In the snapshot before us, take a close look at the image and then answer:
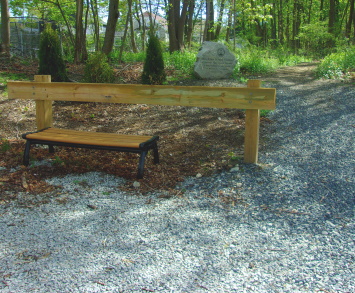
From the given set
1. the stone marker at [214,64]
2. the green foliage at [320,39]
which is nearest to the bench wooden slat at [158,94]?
the stone marker at [214,64]

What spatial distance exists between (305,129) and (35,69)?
825 cm

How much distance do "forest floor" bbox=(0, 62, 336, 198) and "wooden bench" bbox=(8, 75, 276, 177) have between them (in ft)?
0.99

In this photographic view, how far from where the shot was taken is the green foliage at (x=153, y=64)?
9008 mm

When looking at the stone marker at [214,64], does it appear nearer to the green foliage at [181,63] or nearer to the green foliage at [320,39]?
the green foliage at [181,63]

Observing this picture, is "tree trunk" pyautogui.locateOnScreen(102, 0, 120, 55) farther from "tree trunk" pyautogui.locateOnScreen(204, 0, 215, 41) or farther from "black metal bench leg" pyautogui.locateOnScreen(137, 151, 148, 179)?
"black metal bench leg" pyautogui.locateOnScreen(137, 151, 148, 179)

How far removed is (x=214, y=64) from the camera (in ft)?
33.0

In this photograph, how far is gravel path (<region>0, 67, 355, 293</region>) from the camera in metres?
2.54

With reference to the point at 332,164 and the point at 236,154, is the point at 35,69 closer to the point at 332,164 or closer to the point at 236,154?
the point at 236,154

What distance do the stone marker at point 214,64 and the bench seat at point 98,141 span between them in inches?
223

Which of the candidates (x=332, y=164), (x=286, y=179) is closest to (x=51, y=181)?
(x=286, y=179)

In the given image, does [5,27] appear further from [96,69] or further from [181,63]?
[181,63]

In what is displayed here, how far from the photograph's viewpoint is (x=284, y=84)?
962cm

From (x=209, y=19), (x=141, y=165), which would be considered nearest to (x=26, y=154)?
(x=141, y=165)

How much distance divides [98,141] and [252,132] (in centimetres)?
190
